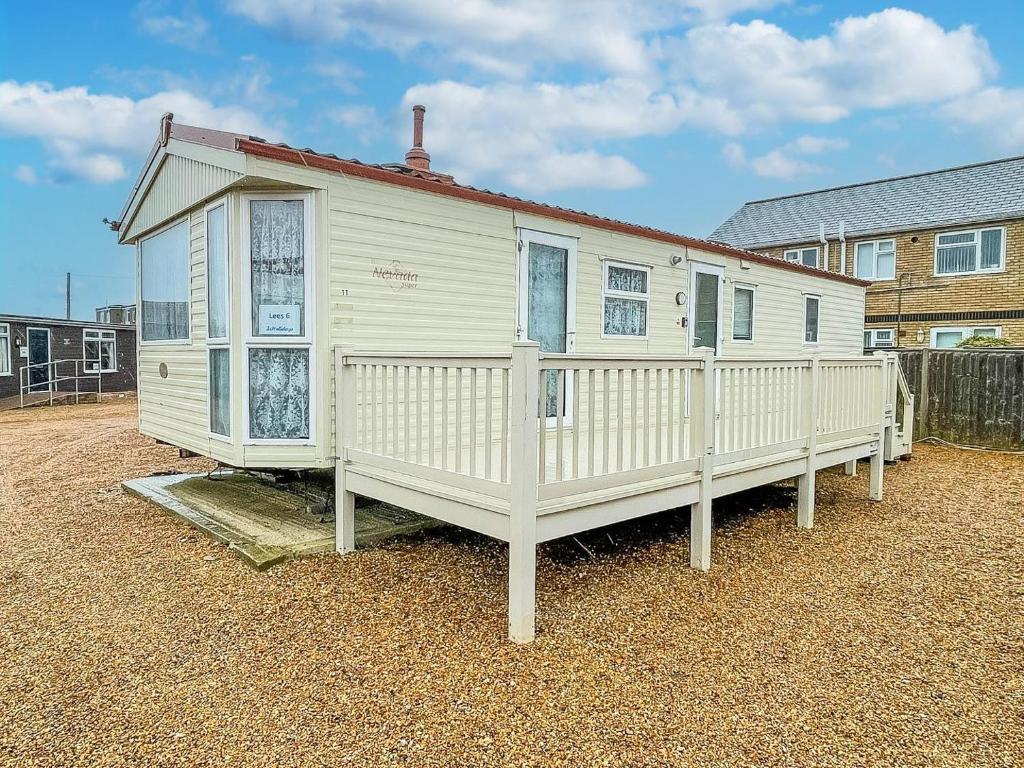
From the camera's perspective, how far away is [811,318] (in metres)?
9.73

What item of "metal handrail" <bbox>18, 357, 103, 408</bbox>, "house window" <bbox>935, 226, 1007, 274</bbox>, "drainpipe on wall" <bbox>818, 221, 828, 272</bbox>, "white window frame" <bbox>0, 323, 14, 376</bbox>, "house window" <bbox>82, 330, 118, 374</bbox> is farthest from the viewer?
"house window" <bbox>82, 330, 118, 374</bbox>

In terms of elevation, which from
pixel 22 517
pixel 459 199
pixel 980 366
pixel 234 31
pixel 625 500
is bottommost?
pixel 22 517

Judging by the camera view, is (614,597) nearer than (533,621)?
No

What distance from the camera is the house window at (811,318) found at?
9578 mm

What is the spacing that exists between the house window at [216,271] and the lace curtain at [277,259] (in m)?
0.28

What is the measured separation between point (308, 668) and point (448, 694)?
68 cm

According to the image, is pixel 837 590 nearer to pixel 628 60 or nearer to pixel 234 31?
pixel 628 60

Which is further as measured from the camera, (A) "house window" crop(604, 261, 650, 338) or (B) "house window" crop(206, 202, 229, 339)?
(A) "house window" crop(604, 261, 650, 338)

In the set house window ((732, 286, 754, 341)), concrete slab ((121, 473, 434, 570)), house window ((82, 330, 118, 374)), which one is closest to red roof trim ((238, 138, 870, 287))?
house window ((732, 286, 754, 341))

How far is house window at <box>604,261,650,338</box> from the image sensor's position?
21.7ft

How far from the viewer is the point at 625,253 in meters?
6.70

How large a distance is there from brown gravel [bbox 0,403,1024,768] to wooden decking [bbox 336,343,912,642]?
0.46 m

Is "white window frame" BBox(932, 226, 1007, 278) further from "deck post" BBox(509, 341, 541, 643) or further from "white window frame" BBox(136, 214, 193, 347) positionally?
"white window frame" BBox(136, 214, 193, 347)

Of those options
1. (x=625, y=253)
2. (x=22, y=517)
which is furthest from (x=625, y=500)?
(x=22, y=517)
